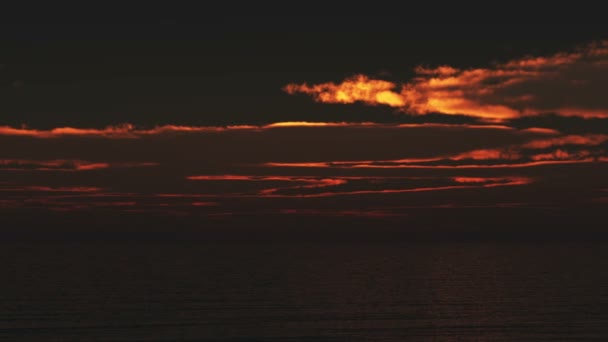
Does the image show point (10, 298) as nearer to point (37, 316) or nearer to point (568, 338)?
point (37, 316)

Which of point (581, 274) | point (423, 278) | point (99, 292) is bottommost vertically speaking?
point (99, 292)

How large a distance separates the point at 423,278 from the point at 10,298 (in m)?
66.3

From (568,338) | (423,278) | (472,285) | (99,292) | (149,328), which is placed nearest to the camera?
(568,338)

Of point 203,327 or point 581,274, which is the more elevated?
point 581,274

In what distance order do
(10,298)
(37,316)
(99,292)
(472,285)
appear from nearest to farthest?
(37,316) < (10,298) < (99,292) < (472,285)

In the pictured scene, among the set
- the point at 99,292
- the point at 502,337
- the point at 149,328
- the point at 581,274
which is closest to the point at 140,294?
the point at 99,292

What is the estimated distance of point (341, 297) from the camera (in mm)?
104312

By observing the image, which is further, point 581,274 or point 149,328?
point 581,274

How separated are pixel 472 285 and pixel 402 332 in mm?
52890

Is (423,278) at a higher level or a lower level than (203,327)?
higher

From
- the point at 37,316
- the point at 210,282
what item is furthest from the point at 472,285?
the point at 37,316

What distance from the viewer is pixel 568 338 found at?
6975 centimetres

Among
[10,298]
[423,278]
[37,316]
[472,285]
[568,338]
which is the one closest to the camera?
[568,338]

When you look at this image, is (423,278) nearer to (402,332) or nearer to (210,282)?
(210,282)
